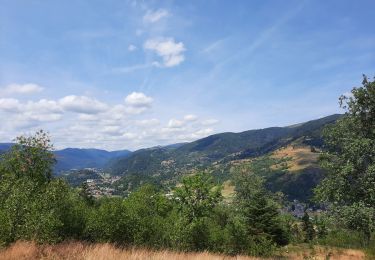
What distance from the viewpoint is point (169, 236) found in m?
24.3

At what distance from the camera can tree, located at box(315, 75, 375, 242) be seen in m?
31.0

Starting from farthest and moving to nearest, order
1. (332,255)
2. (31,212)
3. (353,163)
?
1. (353,163)
2. (332,255)
3. (31,212)

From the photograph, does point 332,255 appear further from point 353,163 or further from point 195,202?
point 195,202

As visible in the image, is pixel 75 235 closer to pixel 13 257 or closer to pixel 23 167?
pixel 13 257

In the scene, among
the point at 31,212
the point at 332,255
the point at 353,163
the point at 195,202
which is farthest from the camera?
the point at 195,202

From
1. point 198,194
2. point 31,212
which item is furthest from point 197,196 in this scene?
point 31,212

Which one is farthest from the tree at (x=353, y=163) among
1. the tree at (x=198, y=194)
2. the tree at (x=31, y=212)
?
the tree at (x=31, y=212)

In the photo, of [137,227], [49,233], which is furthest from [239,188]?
[49,233]

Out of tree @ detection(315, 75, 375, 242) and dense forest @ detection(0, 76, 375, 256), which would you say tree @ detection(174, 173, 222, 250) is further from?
tree @ detection(315, 75, 375, 242)

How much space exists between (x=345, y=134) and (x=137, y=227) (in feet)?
71.3

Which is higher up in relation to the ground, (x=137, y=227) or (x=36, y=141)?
(x=36, y=141)

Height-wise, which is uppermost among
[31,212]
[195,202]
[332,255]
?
[31,212]

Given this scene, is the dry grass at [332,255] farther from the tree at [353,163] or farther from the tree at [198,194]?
the tree at [198,194]

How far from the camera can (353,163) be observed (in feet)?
106
